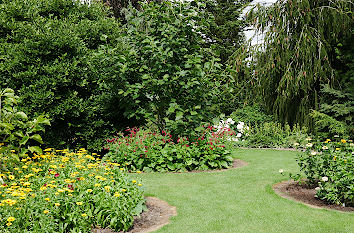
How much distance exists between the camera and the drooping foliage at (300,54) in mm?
9742

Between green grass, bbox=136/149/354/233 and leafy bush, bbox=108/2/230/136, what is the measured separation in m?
1.45

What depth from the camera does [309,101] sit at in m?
10.2

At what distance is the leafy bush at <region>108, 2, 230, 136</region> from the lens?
20.3 ft

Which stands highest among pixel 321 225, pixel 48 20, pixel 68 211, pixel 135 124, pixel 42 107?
pixel 48 20

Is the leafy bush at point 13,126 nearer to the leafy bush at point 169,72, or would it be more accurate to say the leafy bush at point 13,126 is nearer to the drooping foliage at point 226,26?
the leafy bush at point 169,72

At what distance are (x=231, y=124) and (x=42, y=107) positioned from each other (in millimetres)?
6966

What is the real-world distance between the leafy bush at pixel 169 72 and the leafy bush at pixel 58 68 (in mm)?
590

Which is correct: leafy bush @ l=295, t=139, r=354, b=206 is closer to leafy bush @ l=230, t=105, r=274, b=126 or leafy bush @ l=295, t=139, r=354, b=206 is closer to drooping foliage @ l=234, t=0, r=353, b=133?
drooping foliage @ l=234, t=0, r=353, b=133

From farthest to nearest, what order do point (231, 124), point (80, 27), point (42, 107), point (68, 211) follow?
point (231, 124), point (80, 27), point (42, 107), point (68, 211)

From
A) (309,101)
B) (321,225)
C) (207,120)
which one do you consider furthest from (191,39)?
(309,101)

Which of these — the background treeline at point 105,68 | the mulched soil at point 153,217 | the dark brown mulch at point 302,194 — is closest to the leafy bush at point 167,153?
the background treeline at point 105,68

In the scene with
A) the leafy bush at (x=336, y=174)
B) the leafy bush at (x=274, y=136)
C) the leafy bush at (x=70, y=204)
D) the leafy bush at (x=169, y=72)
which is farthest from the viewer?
the leafy bush at (x=274, y=136)

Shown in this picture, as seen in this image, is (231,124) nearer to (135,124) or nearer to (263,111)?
(263,111)

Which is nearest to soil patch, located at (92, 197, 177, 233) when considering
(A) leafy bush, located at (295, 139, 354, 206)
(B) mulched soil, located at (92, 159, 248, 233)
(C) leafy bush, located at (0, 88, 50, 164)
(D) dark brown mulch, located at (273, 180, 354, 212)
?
(B) mulched soil, located at (92, 159, 248, 233)
